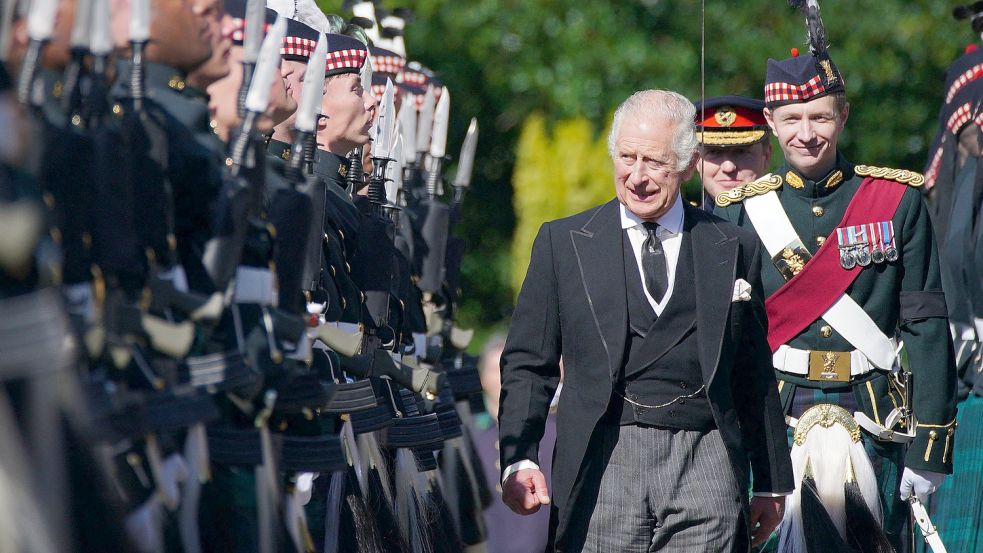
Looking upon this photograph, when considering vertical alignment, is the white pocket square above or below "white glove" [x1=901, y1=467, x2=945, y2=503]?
above

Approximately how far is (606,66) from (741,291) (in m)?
13.5

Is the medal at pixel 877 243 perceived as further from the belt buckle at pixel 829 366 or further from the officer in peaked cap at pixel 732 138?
the officer in peaked cap at pixel 732 138

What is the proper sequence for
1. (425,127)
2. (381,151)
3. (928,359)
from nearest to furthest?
(928,359) < (381,151) < (425,127)

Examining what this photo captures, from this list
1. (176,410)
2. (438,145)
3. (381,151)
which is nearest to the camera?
(176,410)

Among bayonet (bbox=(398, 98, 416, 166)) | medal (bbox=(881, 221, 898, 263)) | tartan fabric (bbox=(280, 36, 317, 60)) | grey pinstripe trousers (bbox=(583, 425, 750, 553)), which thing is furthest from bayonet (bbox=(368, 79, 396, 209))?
grey pinstripe trousers (bbox=(583, 425, 750, 553))

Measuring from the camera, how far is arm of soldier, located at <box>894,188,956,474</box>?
6543 mm

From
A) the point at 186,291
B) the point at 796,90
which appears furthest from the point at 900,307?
the point at 186,291

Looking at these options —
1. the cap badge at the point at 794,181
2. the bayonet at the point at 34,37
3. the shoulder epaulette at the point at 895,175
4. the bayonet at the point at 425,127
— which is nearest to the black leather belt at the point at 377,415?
the cap badge at the point at 794,181

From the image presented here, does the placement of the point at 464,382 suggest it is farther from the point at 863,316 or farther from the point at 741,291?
the point at 741,291

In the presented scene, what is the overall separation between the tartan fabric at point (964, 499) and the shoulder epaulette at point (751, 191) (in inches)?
65.9

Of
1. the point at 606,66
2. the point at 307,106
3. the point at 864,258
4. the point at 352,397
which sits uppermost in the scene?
the point at 606,66

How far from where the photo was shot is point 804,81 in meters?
6.89

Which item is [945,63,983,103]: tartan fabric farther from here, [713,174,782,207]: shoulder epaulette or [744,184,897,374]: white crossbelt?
[744,184,897,374]: white crossbelt

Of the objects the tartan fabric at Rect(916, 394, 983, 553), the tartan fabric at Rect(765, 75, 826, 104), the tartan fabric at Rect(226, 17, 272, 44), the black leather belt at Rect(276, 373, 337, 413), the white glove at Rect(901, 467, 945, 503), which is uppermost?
the tartan fabric at Rect(226, 17, 272, 44)
